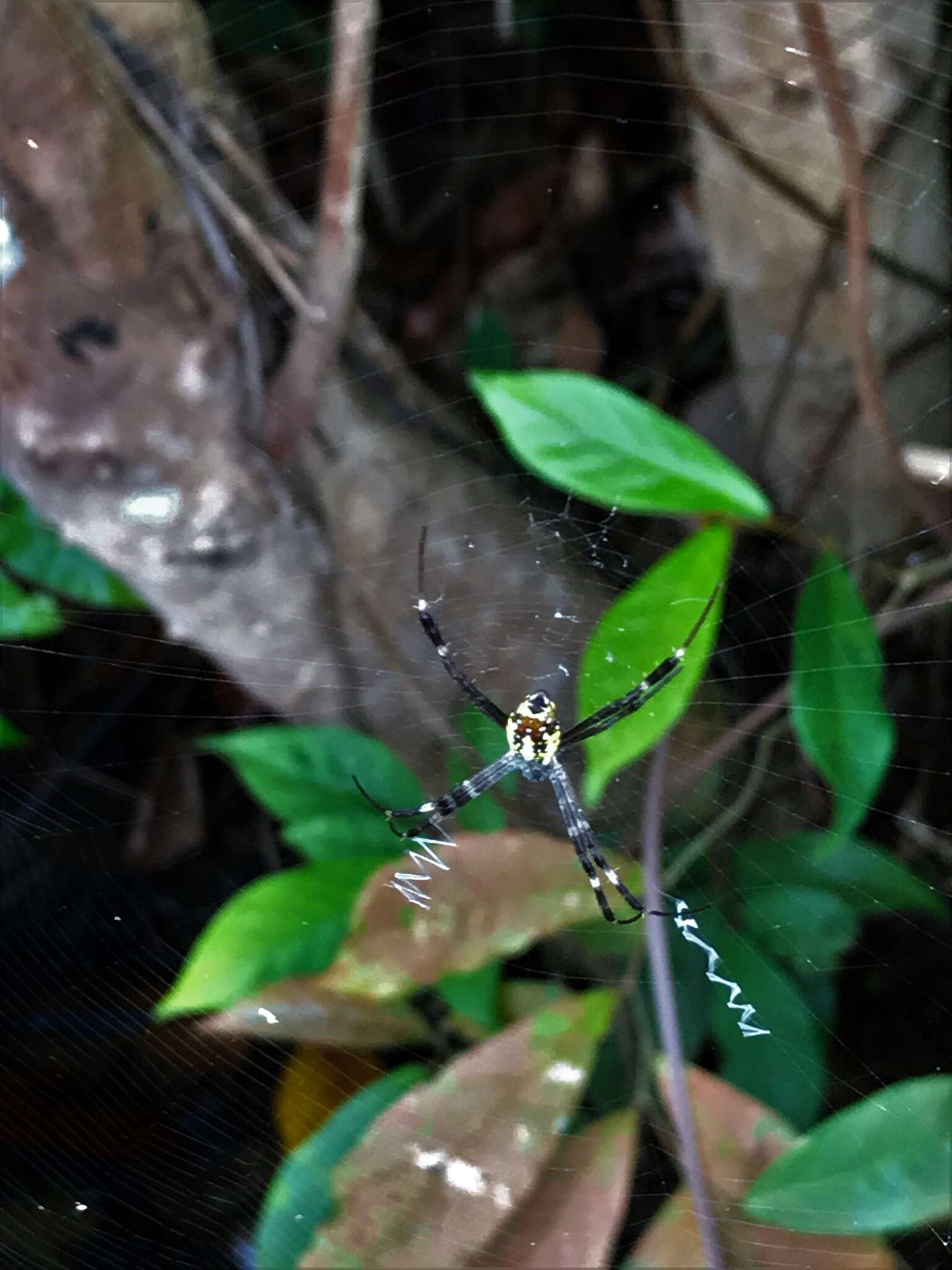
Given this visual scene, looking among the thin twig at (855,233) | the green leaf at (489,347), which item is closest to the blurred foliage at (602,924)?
the thin twig at (855,233)

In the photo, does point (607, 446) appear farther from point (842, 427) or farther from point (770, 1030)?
point (770, 1030)

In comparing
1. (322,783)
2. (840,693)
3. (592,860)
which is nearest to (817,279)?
(840,693)

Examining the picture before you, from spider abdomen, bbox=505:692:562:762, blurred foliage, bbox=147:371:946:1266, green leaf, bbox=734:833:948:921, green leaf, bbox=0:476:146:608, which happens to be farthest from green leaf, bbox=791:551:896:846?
green leaf, bbox=0:476:146:608

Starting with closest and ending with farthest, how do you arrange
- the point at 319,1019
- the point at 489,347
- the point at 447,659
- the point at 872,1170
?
the point at 872,1170
the point at 319,1019
the point at 447,659
the point at 489,347

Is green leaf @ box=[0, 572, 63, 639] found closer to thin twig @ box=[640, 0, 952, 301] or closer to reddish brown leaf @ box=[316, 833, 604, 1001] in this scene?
reddish brown leaf @ box=[316, 833, 604, 1001]

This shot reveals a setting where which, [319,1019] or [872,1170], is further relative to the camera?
[319,1019]

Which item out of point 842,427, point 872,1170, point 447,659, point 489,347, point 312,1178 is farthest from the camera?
point 489,347
